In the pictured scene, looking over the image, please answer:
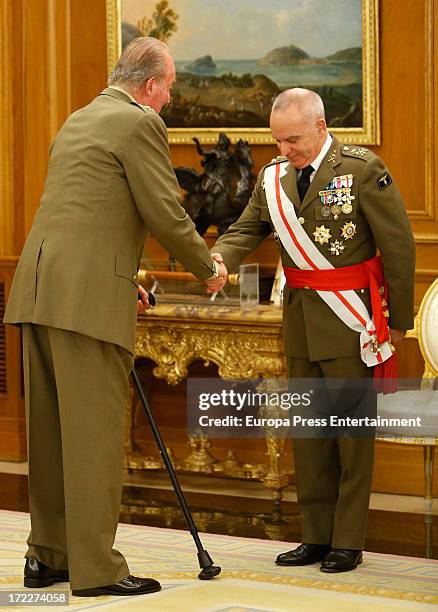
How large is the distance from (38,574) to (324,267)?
1.49 m

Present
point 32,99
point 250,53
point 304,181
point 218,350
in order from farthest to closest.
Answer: point 32,99 < point 250,53 < point 218,350 < point 304,181

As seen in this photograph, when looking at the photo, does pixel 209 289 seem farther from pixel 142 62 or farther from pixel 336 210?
pixel 142 62

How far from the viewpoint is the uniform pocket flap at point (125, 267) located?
4.27m

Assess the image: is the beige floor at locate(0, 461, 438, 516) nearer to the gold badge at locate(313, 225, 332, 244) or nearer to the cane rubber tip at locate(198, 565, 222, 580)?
the cane rubber tip at locate(198, 565, 222, 580)

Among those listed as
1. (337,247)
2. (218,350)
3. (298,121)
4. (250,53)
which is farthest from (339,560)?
(250,53)

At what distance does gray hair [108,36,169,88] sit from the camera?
430 centimetres

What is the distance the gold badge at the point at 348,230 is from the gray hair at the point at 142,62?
0.89 m

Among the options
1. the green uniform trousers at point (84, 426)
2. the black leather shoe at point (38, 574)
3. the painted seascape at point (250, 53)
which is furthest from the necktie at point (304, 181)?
the painted seascape at point (250, 53)

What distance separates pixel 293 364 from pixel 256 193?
686 millimetres

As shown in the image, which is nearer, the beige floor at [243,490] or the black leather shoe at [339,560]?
the black leather shoe at [339,560]

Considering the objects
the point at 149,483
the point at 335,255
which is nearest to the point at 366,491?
the point at 335,255

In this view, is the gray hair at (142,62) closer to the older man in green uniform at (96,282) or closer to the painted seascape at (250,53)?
the older man in green uniform at (96,282)

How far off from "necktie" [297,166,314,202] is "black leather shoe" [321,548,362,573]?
4.30 feet

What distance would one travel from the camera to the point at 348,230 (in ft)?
15.6
